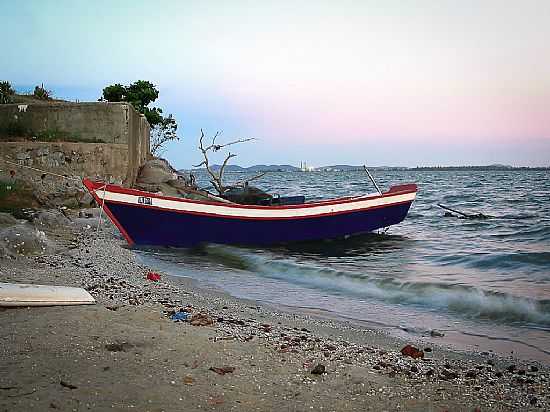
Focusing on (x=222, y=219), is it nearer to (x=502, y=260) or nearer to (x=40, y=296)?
(x=502, y=260)

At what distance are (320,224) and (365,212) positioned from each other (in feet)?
4.57

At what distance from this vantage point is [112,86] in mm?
24625

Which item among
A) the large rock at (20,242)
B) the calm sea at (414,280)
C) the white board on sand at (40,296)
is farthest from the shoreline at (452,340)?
the large rock at (20,242)

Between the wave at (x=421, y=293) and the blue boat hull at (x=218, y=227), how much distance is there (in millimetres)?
1627

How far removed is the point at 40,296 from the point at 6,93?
14.7m

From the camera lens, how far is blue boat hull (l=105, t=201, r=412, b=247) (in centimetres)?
1148

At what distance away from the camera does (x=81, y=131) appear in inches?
554

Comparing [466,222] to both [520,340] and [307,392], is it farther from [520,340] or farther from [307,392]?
[307,392]

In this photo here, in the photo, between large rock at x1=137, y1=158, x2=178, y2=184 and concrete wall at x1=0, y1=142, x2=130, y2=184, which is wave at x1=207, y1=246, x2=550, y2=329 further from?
large rock at x1=137, y1=158, x2=178, y2=184

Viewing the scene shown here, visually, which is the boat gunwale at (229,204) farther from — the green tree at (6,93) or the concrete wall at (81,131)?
the green tree at (6,93)

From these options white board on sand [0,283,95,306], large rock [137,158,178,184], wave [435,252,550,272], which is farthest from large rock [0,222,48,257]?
large rock [137,158,178,184]

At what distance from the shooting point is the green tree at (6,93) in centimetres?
1623

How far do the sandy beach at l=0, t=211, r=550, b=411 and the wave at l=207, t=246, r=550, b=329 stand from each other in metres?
1.99

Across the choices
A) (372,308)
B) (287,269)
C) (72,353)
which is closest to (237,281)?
(287,269)
